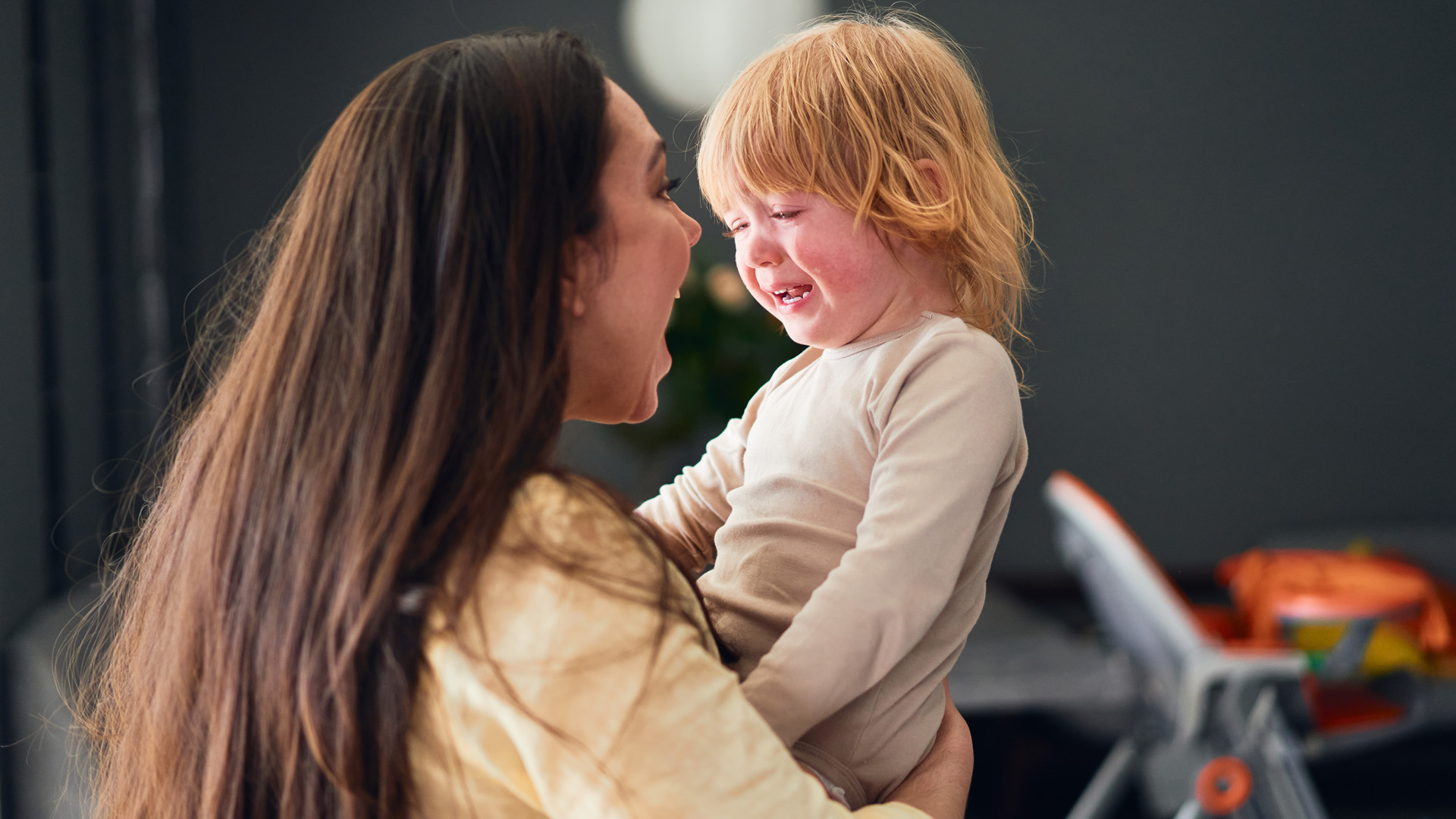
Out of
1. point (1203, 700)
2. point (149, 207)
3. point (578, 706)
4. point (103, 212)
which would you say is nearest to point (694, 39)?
point (149, 207)

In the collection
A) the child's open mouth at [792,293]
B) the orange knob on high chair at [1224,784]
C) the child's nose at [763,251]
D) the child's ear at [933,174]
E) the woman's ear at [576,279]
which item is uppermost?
the child's ear at [933,174]

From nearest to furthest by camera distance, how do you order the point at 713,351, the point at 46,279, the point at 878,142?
the point at 878,142 < the point at 46,279 < the point at 713,351

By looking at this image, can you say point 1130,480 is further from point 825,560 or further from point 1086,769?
point 825,560

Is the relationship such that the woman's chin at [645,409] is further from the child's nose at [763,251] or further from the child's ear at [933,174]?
the child's ear at [933,174]

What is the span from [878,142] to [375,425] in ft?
1.78

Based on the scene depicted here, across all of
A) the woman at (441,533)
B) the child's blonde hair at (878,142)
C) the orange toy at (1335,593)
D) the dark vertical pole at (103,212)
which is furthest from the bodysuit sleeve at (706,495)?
the dark vertical pole at (103,212)

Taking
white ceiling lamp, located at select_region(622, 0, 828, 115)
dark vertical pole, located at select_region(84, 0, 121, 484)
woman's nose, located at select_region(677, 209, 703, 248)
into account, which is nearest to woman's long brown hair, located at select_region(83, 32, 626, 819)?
woman's nose, located at select_region(677, 209, 703, 248)

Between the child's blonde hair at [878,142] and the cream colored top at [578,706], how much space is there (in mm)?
470

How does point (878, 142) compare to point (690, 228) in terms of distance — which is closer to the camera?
point (690, 228)

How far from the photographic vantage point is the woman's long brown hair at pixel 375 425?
570 mm

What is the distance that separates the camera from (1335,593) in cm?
266

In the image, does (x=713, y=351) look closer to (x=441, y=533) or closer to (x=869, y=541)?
(x=869, y=541)

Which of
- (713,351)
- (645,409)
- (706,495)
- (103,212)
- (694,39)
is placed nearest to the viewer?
(645,409)

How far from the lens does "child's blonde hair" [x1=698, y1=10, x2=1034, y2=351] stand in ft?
2.99
